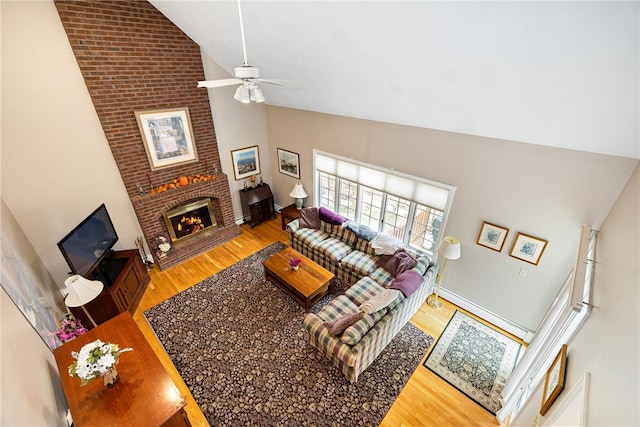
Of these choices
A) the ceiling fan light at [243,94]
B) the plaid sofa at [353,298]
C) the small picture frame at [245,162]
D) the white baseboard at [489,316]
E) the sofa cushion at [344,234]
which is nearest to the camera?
the ceiling fan light at [243,94]

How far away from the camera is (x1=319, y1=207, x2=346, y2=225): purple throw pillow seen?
5.33 metres

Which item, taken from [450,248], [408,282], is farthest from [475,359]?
[450,248]

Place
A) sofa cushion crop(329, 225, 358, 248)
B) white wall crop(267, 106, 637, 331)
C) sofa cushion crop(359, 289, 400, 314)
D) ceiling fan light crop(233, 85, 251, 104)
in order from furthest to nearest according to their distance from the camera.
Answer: sofa cushion crop(329, 225, 358, 248)
sofa cushion crop(359, 289, 400, 314)
white wall crop(267, 106, 637, 331)
ceiling fan light crop(233, 85, 251, 104)

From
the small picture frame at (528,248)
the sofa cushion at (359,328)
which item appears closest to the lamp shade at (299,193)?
the sofa cushion at (359,328)

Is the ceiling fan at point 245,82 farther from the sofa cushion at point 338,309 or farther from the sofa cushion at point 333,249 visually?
the sofa cushion at point 333,249

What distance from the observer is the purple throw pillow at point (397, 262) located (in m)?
4.19

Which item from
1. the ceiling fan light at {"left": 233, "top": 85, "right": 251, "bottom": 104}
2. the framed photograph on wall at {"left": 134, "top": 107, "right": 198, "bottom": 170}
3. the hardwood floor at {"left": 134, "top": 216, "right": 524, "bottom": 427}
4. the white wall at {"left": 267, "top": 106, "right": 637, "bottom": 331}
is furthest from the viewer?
the framed photograph on wall at {"left": 134, "top": 107, "right": 198, "bottom": 170}

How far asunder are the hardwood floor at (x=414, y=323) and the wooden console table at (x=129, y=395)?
1088 millimetres

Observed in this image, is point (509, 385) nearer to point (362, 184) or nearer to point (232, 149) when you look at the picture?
point (362, 184)

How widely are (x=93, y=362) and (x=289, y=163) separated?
4.96 metres

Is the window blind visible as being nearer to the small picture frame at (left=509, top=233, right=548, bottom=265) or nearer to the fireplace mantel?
the small picture frame at (left=509, top=233, right=548, bottom=265)

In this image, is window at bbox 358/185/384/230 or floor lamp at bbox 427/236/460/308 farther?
window at bbox 358/185/384/230

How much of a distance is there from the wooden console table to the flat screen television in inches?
52.7

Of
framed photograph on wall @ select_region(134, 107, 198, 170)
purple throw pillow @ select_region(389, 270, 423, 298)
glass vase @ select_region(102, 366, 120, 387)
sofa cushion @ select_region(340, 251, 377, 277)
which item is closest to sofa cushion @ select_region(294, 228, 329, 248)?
sofa cushion @ select_region(340, 251, 377, 277)
